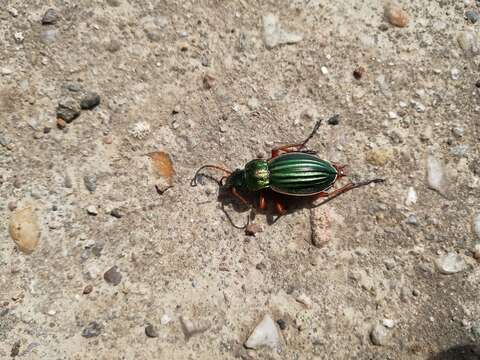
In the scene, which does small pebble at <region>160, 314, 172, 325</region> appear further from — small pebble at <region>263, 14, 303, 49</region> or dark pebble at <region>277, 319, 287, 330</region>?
small pebble at <region>263, 14, 303, 49</region>

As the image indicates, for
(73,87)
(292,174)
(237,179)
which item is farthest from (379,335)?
(73,87)

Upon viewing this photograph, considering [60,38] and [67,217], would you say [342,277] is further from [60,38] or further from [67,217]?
[60,38]

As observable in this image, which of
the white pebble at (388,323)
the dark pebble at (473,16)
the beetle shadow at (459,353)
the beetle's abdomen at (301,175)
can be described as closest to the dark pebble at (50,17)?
the beetle's abdomen at (301,175)

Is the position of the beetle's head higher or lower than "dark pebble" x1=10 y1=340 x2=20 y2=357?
higher

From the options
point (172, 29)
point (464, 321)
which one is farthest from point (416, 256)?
point (172, 29)

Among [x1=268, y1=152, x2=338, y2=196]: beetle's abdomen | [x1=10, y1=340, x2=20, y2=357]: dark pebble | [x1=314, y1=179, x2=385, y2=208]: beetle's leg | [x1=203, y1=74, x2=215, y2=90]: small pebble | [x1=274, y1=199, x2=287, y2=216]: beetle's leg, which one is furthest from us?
[x1=203, y1=74, x2=215, y2=90]: small pebble

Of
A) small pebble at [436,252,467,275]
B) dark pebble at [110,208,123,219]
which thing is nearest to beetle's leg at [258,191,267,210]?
dark pebble at [110,208,123,219]
